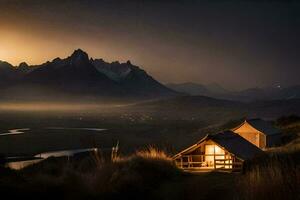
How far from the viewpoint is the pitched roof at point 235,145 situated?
3952 cm

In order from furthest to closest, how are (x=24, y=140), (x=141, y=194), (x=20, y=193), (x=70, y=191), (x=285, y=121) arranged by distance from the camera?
1. (x=24, y=140)
2. (x=285, y=121)
3. (x=141, y=194)
4. (x=70, y=191)
5. (x=20, y=193)

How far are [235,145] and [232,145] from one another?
0.42 metres

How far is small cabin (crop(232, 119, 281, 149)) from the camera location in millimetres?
61969

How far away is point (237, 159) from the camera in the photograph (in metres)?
39.4

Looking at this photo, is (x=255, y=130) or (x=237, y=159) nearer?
(x=237, y=159)

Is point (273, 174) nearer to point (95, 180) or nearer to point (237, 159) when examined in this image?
point (95, 180)

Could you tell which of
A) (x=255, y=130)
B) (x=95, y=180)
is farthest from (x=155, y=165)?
(x=255, y=130)

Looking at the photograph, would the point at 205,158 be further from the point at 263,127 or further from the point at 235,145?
the point at 263,127

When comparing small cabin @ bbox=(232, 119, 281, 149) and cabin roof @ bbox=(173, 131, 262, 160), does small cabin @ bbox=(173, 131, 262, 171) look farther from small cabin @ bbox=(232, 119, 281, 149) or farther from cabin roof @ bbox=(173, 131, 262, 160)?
small cabin @ bbox=(232, 119, 281, 149)

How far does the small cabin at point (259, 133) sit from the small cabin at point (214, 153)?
68.8ft

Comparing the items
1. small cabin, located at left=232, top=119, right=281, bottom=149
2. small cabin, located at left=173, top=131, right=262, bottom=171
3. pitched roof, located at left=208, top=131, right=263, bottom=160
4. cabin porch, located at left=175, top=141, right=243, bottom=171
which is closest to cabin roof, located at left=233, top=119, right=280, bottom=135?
small cabin, located at left=232, top=119, right=281, bottom=149

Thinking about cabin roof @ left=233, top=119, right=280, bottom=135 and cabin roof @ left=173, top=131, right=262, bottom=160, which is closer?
cabin roof @ left=173, top=131, right=262, bottom=160

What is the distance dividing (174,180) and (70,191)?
7.06 m

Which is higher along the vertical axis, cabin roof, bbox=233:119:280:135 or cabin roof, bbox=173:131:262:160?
cabin roof, bbox=233:119:280:135
